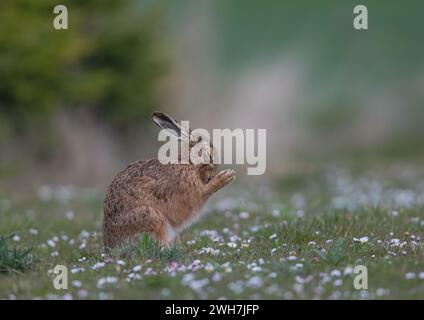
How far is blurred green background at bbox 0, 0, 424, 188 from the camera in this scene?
21422 millimetres

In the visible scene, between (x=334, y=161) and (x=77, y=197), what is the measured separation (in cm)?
768

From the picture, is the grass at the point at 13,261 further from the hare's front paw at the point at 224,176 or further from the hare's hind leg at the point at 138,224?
the hare's front paw at the point at 224,176

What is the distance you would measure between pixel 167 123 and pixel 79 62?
15.2 meters

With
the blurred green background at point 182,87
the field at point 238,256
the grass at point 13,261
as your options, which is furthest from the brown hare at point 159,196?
the blurred green background at point 182,87

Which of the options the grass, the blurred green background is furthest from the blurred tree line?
the grass

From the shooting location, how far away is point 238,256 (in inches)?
339

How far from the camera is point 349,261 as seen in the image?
311 inches

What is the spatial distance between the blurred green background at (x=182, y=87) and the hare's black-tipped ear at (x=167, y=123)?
34.1 feet

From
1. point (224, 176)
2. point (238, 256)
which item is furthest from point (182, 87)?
point (238, 256)

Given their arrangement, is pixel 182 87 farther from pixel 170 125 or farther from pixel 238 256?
pixel 238 256

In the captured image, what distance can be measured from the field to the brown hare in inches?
12.3

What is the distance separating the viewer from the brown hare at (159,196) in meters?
9.25

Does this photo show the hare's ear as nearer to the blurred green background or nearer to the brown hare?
the brown hare

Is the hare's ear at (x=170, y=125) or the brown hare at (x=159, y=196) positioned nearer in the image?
the brown hare at (x=159, y=196)
